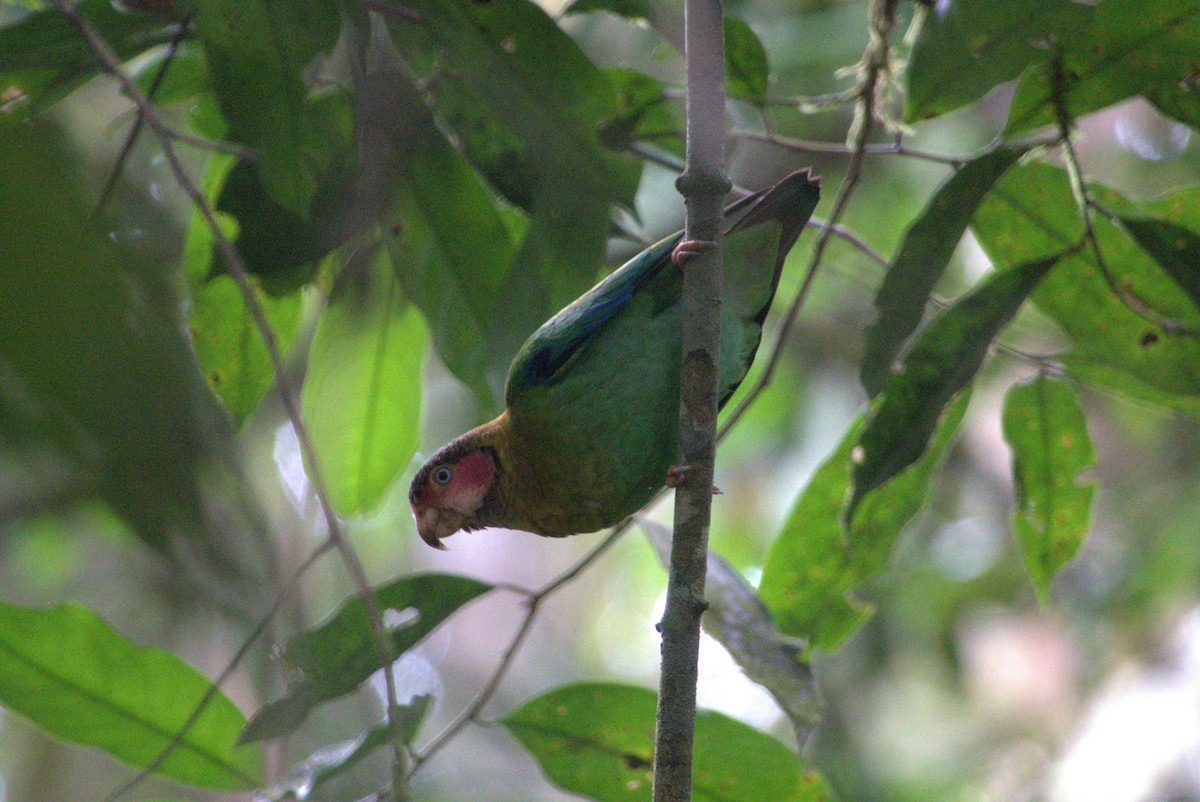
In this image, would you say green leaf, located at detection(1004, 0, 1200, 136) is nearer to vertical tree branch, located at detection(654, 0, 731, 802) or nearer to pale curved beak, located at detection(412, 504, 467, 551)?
vertical tree branch, located at detection(654, 0, 731, 802)

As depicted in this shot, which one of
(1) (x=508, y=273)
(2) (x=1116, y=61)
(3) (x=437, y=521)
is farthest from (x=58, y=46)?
(2) (x=1116, y=61)

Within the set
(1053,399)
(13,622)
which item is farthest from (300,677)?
(1053,399)

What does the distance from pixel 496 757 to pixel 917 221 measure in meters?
9.84

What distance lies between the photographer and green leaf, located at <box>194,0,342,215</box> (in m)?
2.08

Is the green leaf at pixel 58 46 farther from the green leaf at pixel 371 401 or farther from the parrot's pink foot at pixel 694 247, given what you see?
the parrot's pink foot at pixel 694 247

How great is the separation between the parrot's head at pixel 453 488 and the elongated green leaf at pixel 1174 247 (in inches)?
71.4

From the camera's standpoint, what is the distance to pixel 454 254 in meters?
2.83

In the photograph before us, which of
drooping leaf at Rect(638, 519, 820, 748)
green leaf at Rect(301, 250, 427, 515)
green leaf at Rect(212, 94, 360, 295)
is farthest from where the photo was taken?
green leaf at Rect(301, 250, 427, 515)

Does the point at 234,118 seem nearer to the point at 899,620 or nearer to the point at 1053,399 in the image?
the point at 1053,399

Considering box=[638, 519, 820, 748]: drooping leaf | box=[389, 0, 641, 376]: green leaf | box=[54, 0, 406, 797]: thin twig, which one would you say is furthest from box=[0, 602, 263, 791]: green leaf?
box=[638, 519, 820, 748]: drooping leaf

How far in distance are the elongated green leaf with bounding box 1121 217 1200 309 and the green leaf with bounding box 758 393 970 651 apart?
0.65 metres

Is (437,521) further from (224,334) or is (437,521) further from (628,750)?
(628,750)

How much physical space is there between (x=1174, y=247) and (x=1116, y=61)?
1.50 ft

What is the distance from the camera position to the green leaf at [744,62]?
2.72 m
